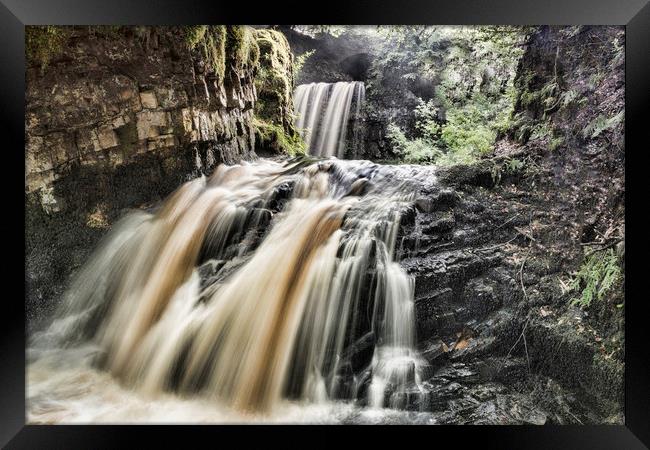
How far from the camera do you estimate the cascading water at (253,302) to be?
1.79 m

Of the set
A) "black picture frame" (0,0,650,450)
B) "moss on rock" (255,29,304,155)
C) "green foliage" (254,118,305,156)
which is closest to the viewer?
"black picture frame" (0,0,650,450)

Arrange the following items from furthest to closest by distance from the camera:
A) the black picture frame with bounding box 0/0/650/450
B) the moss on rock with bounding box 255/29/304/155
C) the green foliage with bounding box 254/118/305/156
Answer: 1. the green foliage with bounding box 254/118/305/156
2. the moss on rock with bounding box 255/29/304/155
3. the black picture frame with bounding box 0/0/650/450

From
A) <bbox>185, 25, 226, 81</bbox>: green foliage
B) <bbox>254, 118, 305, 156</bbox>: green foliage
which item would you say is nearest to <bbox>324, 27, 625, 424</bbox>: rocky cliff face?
<bbox>254, 118, 305, 156</bbox>: green foliage

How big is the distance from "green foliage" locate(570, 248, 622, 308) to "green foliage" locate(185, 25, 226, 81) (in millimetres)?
2373

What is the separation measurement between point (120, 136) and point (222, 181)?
0.64 metres

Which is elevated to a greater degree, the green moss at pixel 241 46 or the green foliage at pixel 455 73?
the green moss at pixel 241 46

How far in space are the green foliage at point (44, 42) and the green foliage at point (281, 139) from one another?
1126 millimetres

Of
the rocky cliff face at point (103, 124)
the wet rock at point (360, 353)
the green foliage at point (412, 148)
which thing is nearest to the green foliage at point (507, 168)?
the green foliage at point (412, 148)

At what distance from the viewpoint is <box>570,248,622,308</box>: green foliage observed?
1795 mm

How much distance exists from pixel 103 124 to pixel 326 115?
4.29 feet

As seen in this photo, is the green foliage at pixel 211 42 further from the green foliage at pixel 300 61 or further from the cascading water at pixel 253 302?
the cascading water at pixel 253 302

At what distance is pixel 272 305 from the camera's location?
A: 1.86m

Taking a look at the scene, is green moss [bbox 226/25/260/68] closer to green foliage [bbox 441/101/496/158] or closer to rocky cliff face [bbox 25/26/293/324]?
rocky cliff face [bbox 25/26/293/324]

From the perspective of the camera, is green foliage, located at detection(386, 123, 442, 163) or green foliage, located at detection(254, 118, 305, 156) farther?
green foliage, located at detection(254, 118, 305, 156)
